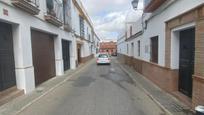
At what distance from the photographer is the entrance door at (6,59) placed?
6211mm

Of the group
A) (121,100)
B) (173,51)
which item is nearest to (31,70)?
(121,100)

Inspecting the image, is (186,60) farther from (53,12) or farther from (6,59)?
(53,12)

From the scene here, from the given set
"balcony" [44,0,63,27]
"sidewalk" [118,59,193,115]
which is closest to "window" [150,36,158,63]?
"sidewalk" [118,59,193,115]

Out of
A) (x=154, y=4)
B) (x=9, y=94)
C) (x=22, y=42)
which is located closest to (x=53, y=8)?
(x=22, y=42)

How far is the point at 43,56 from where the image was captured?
33.3 feet

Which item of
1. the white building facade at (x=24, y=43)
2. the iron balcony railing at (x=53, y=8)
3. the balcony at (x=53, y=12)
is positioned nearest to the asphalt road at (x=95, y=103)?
the white building facade at (x=24, y=43)

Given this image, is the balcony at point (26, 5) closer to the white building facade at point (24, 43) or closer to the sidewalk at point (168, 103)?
the white building facade at point (24, 43)

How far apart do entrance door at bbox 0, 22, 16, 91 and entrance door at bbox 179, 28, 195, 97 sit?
6584mm

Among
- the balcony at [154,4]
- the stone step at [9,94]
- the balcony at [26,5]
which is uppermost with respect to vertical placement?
the balcony at [154,4]

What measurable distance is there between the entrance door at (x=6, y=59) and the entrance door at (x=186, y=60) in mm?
6584

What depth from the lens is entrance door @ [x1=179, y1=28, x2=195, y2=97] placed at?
5852 mm

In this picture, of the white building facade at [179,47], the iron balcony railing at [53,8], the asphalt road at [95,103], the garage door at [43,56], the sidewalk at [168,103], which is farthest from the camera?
the iron balcony railing at [53,8]

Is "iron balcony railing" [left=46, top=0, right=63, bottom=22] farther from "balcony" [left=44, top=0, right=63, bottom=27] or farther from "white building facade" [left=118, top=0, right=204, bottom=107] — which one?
"white building facade" [left=118, top=0, right=204, bottom=107]

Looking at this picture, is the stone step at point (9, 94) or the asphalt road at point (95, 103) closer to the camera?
the asphalt road at point (95, 103)
